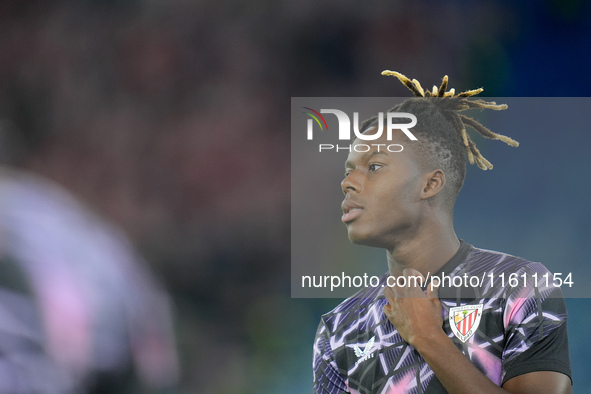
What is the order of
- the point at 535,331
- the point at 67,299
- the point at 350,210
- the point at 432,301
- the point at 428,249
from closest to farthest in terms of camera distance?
1. the point at 535,331
2. the point at 432,301
3. the point at 428,249
4. the point at 350,210
5. the point at 67,299

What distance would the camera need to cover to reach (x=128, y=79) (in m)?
2.09

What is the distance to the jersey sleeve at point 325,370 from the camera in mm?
1575

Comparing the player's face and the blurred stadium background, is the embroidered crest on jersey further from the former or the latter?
the blurred stadium background

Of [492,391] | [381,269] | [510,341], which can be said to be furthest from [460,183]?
[492,391]

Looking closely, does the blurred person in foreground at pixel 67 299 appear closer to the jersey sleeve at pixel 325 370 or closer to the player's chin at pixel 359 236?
the jersey sleeve at pixel 325 370

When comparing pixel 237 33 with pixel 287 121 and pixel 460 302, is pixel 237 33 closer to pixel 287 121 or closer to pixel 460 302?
pixel 287 121

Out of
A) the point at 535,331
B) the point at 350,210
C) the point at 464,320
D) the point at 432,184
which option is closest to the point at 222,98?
the point at 350,210

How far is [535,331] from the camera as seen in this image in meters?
1.35

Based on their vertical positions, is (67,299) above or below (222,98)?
below

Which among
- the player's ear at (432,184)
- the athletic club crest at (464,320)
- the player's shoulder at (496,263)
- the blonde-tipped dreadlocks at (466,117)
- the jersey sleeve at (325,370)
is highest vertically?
the blonde-tipped dreadlocks at (466,117)

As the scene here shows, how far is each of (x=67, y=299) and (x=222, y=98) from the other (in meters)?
0.87

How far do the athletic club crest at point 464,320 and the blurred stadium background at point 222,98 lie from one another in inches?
21.6

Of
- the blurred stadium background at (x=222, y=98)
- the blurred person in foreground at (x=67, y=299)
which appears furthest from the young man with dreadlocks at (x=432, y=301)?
the blurred person in foreground at (x=67, y=299)

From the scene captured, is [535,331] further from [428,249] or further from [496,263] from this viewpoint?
[428,249]
